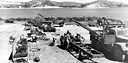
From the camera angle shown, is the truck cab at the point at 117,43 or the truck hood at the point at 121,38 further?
the truck hood at the point at 121,38

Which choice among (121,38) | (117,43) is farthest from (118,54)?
(121,38)

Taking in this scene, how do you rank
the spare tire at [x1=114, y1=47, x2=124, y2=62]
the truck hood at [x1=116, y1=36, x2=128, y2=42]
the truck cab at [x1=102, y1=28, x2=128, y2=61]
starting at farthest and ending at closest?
the truck hood at [x1=116, y1=36, x2=128, y2=42]
the spare tire at [x1=114, y1=47, x2=124, y2=62]
the truck cab at [x1=102, y1=28, x2=128, y2=61]

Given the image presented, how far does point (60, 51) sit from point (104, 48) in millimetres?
3837

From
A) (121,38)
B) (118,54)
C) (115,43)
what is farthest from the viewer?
(121,38)

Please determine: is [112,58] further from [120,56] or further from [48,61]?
[48,61]

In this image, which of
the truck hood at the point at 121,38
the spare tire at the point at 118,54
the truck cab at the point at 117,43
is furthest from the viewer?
the truck hood at the point at 121,38

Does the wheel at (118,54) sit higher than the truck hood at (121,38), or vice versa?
the truck hood at (121,38)

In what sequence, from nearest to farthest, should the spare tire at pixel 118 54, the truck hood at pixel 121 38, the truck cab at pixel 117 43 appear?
the truck cab at pixel 117 43 < the spare tire at pixel 118 54 < the truck hood at pixel 121 38

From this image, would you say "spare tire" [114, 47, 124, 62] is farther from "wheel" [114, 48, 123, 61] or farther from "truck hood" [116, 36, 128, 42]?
"truck hood" [116, 36, 128, 42]

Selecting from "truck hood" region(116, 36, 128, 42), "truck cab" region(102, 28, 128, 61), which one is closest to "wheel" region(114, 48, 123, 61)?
"truck cab" region(102, 28, 128, 61)

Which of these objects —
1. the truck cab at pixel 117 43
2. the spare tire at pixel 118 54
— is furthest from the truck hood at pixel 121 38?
the spare tire at pixel 118 54

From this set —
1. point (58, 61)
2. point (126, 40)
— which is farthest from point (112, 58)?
point (58, 61)

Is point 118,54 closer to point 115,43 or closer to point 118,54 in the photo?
point 118,54

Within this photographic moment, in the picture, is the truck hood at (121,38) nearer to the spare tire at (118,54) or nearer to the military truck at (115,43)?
the military truck at (115,43)
